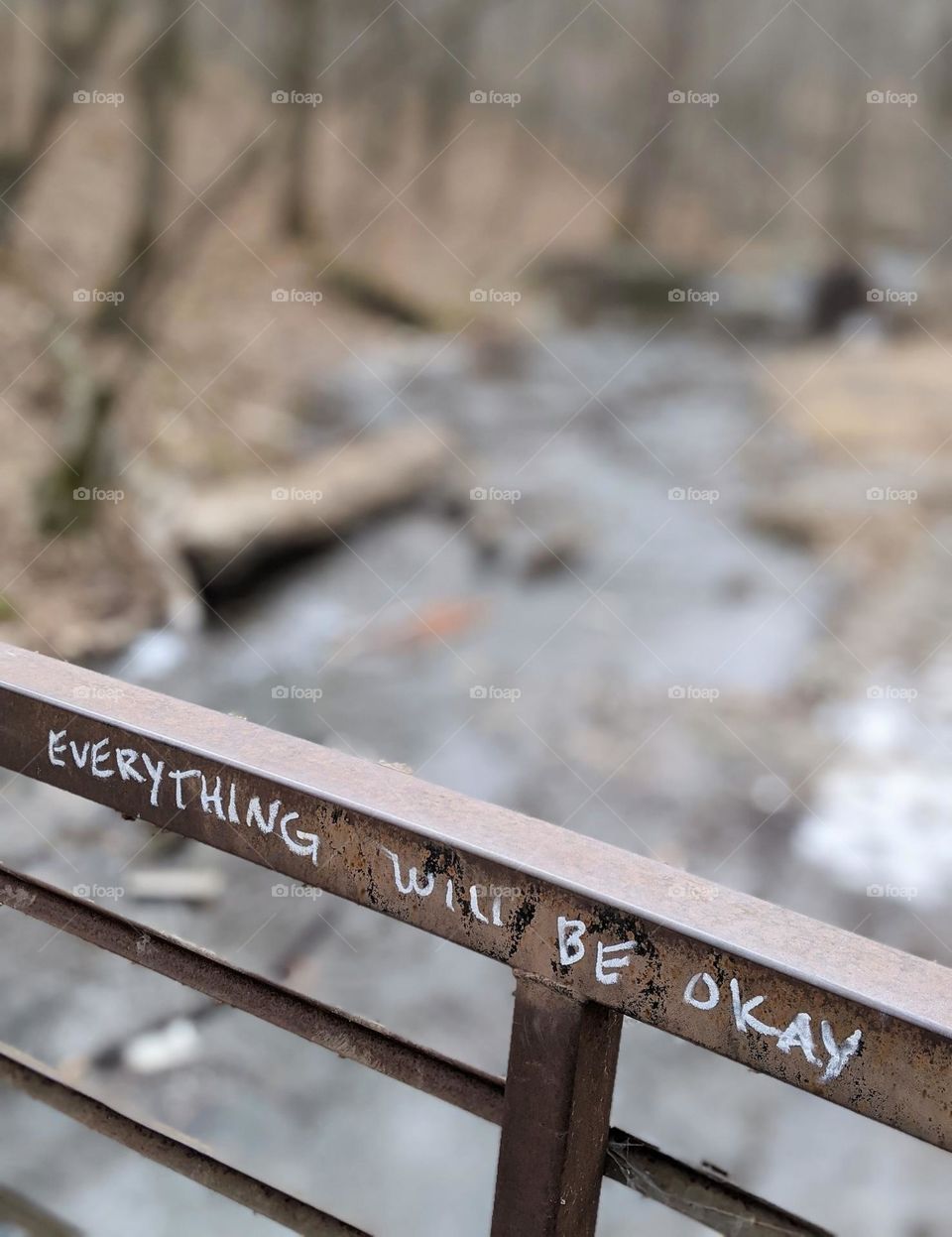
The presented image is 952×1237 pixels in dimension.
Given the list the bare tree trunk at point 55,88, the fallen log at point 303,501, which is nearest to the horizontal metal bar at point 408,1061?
the fallen log at point 303,501

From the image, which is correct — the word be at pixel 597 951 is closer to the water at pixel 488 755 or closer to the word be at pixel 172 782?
the word be at pixel 172 782

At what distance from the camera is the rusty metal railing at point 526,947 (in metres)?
0.95

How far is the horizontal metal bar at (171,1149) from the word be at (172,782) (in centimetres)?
53

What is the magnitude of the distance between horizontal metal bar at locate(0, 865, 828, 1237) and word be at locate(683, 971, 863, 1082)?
1.02 ft

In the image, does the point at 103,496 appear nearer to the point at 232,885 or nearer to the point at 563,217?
the point at 232,885

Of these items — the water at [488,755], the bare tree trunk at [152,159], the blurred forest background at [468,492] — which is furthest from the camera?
the bare tree trunk at [152,159]

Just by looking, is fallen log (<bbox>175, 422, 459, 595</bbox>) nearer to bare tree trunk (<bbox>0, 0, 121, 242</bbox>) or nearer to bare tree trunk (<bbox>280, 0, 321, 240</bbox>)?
bare tree trunk (<bbox>0, 0, 121, 242</bbox>)

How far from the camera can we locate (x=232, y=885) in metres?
4.91

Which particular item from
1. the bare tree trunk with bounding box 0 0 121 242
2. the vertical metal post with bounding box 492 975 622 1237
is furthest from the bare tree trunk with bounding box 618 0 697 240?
the vertical metal post with bounding box 492 975 622 1237

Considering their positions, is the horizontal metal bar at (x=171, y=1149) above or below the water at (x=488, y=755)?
above

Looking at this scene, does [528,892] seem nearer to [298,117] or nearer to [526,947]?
[526,947]

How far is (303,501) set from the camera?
8125mm

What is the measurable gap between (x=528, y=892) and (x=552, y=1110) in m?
0.23

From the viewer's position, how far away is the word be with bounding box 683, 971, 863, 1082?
94 cm
